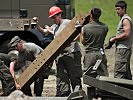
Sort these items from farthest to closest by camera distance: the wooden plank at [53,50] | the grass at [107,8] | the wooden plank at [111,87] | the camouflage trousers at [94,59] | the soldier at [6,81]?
the grass at [107,8] → the soldier at [6,81] → the camouflage trousers at [94,59] → the wooden plank at [53,50] → the wooden plank at [111,87]

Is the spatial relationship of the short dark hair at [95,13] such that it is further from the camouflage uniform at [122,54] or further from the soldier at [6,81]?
the soldier at [6,81]

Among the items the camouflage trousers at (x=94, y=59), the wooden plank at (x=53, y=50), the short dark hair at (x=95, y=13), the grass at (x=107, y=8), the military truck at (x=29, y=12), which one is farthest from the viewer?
the grass at (x=107, y=8)

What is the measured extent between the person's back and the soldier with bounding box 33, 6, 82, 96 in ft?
0.87

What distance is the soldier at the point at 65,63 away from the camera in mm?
8859

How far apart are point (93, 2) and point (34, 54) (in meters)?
11.0

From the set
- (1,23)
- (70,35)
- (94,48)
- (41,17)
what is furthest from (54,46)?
(41,17)

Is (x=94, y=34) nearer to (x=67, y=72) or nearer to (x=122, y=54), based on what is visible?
(x=122, y=54)

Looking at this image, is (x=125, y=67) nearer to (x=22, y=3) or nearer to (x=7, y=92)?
(x=7, y=92)

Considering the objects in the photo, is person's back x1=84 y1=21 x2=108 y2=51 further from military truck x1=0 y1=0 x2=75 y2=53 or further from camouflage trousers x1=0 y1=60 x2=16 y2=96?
military truck x1=0 y1=0 x2=75 y2=53

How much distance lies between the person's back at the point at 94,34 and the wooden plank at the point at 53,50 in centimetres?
86

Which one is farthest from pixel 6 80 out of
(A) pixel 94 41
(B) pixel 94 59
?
(A) pixel 94 41

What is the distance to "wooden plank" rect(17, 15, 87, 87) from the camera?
7844 mm

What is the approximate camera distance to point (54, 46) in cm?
792

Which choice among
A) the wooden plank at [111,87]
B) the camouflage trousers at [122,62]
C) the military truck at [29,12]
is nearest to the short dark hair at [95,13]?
the camouflage trousers at [122,62]
